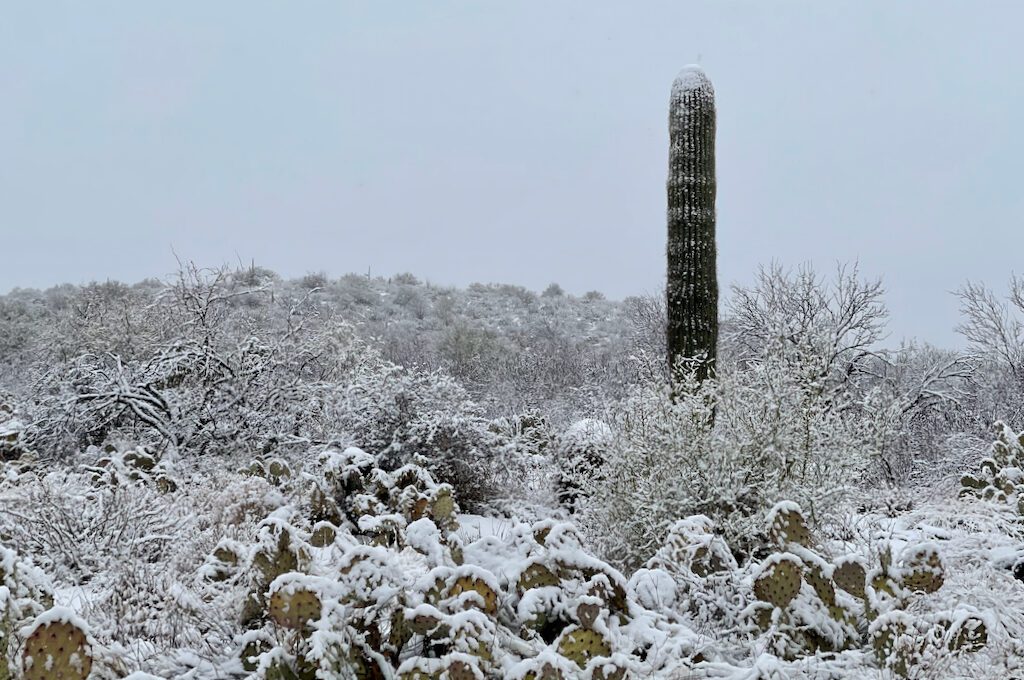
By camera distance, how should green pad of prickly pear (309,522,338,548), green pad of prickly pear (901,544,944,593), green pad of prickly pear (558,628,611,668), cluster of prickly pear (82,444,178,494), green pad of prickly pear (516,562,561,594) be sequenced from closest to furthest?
1. green pad of prickly pear (558,628,611,668)
2. green pad of prickly pear (516,562,561,594)
3. green pad of prickly pear (901,544,944,593)
4. green pad of prickly pear (309,522,338,548)
5. cluster of prickly pear (82,444,178,494)

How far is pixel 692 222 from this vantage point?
802cm

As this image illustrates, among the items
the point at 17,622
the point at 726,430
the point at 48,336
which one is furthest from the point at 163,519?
the point at 48,336

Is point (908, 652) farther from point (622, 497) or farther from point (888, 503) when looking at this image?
point (888, 503)

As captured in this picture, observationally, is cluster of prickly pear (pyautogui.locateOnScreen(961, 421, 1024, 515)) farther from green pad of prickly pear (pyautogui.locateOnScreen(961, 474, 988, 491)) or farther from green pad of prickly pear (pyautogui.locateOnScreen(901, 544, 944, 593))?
green pad of prickly pear (pyautogui.locateOnScreen(901, 544, 944, 593))

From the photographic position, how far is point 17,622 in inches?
105

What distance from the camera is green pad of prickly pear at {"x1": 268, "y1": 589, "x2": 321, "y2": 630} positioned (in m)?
2.55

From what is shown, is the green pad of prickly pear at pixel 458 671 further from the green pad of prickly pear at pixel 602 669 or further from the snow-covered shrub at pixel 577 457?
the snow-covered shrub at pixel 577 457

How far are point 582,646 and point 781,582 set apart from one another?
93cm

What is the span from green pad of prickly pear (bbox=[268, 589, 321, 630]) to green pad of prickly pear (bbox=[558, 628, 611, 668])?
800 mm

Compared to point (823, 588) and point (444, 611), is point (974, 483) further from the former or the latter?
point (444, 611)

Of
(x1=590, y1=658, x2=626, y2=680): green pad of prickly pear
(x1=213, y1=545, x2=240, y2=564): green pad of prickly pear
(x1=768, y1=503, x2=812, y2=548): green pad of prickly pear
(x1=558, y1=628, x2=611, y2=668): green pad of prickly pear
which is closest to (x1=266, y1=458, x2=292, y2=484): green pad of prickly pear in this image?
(x1=213, y1=545, x2=240, y2=564): green pad of prickly pear

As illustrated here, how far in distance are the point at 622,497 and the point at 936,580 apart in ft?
7.50

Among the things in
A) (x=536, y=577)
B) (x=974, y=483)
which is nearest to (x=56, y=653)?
(x=536, y=577)

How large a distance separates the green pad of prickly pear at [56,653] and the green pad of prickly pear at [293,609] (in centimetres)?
53
